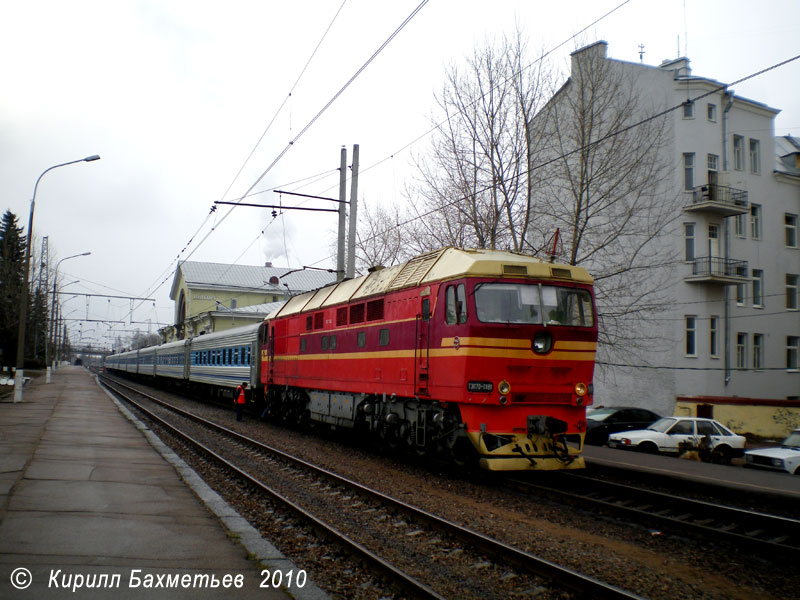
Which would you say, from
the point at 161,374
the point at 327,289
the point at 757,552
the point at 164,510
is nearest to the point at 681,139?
the point at 327,289

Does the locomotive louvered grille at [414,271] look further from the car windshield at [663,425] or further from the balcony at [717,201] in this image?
the balcony at [717,201]

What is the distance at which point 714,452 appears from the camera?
60.1 ft

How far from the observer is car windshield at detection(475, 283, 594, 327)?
11.1 metres

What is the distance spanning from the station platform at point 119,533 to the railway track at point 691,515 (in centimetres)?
490

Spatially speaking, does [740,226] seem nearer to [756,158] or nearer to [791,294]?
[756,158]

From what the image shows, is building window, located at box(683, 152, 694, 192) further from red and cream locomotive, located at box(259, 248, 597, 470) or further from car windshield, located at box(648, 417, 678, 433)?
red and cream locomotive, located at box(259, 248, 597, 470)

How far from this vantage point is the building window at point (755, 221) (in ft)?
107

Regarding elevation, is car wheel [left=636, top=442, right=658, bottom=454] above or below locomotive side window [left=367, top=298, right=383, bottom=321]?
below

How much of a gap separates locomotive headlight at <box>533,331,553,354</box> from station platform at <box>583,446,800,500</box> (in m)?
3.45

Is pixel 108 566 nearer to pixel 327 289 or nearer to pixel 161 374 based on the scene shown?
pixel 327 289

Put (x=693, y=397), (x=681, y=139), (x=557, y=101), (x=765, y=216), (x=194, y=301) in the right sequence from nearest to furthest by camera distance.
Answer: (x=557, y=101)
(x=693, y=397)
(x=681, y=139)
(x=765, y=216)
(x=194, y=301)

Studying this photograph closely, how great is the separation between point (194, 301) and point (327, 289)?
5951 centimetres

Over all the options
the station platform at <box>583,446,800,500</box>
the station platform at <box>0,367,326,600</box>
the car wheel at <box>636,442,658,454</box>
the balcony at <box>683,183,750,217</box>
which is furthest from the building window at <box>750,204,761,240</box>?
the station platform at <box>0,367,326,600</box>

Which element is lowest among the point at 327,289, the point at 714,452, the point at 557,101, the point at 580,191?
the point at 714,452
